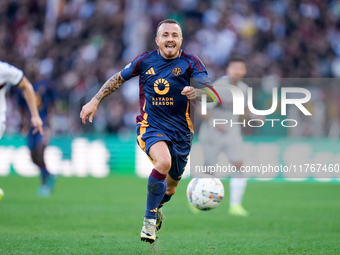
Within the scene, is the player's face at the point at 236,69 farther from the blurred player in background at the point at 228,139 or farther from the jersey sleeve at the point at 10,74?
the jersey sleeve at the point at 10,74

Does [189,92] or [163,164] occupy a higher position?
[189,92]

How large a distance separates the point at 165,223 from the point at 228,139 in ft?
7.38

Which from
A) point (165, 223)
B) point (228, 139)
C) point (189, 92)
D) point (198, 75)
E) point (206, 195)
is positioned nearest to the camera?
point (189, 92)

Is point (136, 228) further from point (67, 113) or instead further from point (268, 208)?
point (67, 113)

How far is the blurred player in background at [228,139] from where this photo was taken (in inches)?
440

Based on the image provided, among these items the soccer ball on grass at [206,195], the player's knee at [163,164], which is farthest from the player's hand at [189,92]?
the soccer ball on grass at [206,195]

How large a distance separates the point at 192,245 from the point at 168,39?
7.96ft

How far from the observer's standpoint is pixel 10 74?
8.39 metres

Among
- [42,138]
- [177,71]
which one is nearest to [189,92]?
[177,71]

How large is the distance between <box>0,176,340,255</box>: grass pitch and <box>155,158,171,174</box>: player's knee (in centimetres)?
96

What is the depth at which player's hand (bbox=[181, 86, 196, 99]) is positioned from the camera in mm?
6523

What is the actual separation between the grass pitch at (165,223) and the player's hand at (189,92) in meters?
1.74

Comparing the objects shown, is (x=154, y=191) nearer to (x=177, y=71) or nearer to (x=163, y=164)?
(x=163, y=164)

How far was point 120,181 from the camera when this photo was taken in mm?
17359
